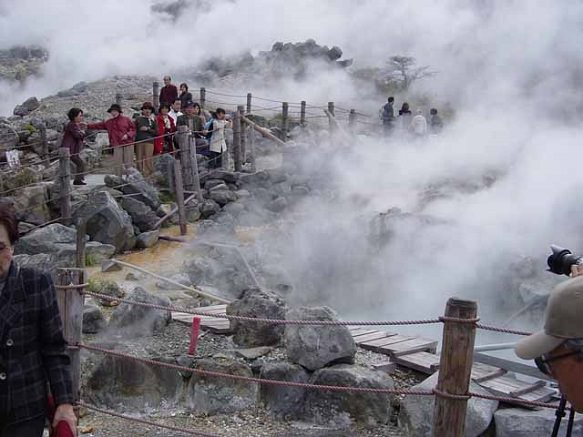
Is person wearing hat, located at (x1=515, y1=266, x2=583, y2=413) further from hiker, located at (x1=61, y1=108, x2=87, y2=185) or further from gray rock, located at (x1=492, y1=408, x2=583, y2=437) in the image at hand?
hiker, located at (x1=61, y1=108, x2=87, y2=185)

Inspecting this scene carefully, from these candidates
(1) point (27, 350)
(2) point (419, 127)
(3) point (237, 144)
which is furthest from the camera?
(2) point (419, 127)

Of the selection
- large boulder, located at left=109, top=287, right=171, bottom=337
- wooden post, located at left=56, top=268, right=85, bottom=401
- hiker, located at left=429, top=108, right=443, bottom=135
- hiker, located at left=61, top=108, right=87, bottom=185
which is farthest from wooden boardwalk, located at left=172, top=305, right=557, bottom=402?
hiker, located at left=429, top=108, right=443, bottom=135

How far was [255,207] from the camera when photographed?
9.91 m

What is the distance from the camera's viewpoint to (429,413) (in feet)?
13.4

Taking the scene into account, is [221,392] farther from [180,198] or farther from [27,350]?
[180,198]

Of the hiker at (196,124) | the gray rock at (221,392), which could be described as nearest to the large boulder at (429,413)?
the gray rock at (221,392)

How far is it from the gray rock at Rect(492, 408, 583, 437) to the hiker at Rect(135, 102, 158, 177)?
6.61 m

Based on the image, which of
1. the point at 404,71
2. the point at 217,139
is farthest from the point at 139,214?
the point at 404,71

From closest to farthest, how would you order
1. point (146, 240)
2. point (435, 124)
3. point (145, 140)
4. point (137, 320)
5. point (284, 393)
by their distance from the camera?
point (284, 393) < point (137, 320) < point (146, 240) < point (145, 140) < point (435, 124)

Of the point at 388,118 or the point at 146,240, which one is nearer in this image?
the point at 146,240

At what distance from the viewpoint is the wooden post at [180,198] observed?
8586 mm

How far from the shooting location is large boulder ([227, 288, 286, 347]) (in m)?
4.89

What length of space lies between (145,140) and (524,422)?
6718 millimetres

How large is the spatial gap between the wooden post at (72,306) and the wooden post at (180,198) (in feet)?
17.1
